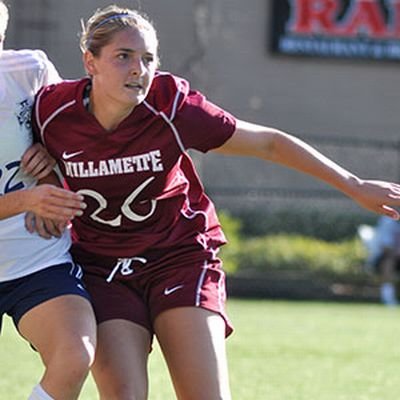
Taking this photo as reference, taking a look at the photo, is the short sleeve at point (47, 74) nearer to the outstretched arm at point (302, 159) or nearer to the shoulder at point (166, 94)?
the shoulder at point (166, 94)

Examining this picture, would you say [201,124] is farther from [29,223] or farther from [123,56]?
[29,223]

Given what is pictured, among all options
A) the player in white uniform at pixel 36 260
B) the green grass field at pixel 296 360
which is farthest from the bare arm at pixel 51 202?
the green grass field at pixel 296 360

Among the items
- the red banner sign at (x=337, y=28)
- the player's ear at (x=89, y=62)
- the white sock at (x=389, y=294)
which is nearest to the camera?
the player's ear at (x=89, y=62)

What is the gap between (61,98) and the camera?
5.14m

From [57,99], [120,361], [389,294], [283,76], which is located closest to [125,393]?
[120,361]

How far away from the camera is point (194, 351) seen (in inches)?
198

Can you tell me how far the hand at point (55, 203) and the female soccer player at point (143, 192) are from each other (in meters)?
0.37

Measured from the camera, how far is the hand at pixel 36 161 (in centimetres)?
509

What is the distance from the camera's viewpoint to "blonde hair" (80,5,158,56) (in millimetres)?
5000

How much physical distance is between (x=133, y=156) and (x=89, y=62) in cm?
41

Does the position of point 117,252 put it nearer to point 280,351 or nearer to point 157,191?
point 157,191

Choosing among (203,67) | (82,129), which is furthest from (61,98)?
(203,67)

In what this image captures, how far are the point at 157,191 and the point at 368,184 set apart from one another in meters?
0.86

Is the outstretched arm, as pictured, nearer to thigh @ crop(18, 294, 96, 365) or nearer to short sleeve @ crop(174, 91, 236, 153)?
short sleeve @ crop(174, 91, 236, 153)
